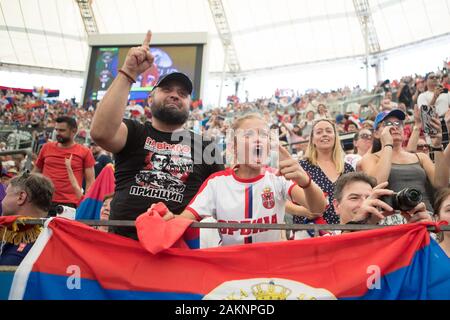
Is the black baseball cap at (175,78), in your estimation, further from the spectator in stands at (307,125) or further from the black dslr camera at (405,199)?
the spectator in stands at (307,125)

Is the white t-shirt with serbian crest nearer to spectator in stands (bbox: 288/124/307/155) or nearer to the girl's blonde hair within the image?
the girl's blonde hair

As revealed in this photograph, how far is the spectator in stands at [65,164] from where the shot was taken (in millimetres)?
4078

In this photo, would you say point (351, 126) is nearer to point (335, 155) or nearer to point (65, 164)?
point (335, 155)

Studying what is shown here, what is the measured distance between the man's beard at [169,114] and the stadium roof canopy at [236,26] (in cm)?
2109

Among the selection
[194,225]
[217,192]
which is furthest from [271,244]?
[217,192]

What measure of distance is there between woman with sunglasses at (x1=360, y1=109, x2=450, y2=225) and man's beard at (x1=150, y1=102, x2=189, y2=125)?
1528 mm

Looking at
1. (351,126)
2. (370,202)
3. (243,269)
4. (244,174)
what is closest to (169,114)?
(244,174)

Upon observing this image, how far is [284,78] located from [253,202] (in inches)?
977

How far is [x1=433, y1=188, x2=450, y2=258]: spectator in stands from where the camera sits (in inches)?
78.9

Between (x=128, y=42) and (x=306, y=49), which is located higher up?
(x=306, y=49)

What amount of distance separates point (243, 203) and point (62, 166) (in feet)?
9.14

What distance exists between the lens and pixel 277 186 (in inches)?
82.8

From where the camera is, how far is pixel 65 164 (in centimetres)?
412

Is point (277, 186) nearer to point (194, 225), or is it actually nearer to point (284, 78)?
point (194, 225)
